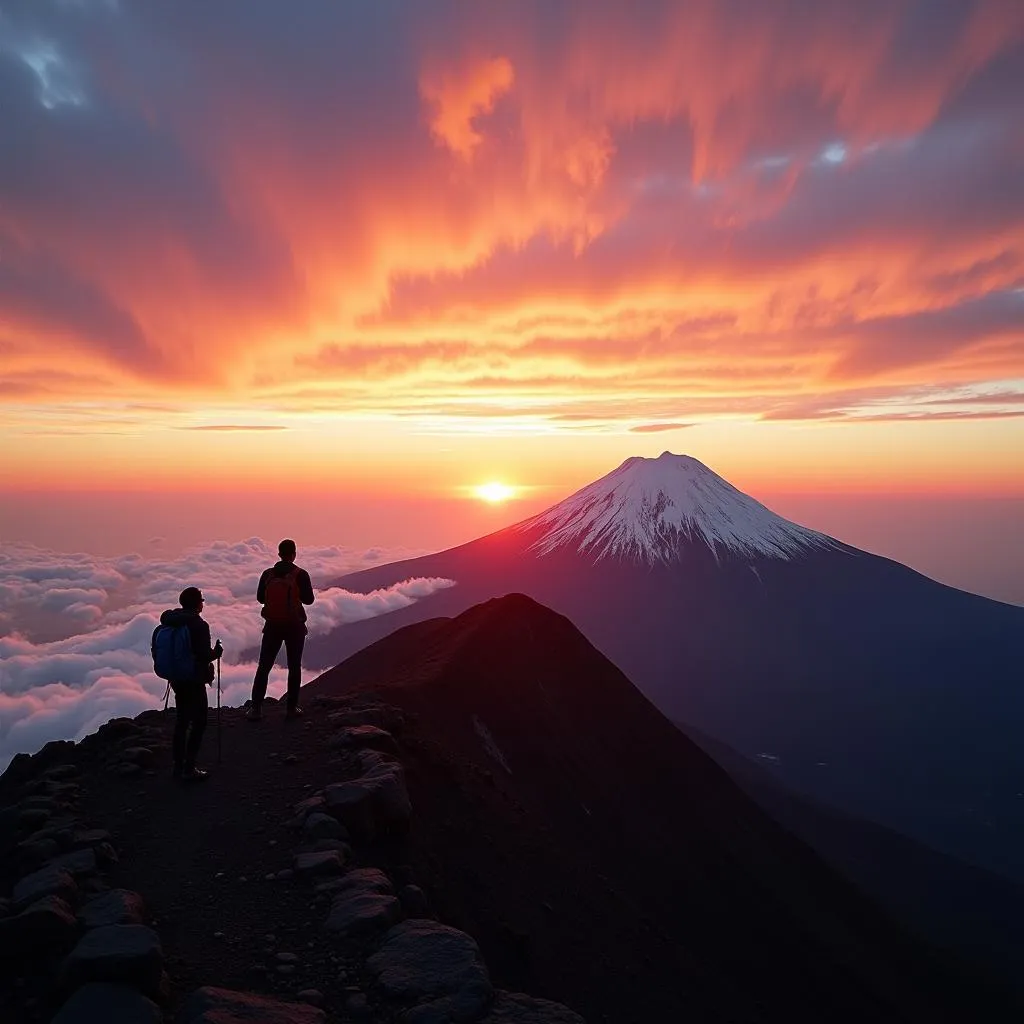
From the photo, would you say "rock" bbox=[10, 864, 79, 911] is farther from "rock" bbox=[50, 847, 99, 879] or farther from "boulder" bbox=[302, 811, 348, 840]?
"boulder" bbox=[302, 811, 348, 840]

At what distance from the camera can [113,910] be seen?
766cm

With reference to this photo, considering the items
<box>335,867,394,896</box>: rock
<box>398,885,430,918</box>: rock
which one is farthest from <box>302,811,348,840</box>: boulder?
<box>398,885,430,918</box>: rock

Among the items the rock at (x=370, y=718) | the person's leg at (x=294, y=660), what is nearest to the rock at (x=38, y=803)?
the person's leg at (x=294, y=660)

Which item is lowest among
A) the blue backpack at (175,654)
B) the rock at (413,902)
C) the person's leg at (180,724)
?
the rock at (413,902)

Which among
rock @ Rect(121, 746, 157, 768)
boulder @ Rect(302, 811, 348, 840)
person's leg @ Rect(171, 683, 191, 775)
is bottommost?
boulder @ Rect(302, 811, 348, 840)

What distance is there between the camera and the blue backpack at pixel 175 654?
35.7 feet

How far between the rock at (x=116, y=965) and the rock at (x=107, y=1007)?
0.33 feet

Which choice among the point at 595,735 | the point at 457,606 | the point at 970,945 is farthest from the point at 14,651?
the point at 970,945

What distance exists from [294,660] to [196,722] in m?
2.39

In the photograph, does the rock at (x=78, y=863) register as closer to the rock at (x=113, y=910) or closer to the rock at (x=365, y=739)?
the rock at (x=113, y=910)

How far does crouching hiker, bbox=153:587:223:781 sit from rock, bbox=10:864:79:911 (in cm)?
288

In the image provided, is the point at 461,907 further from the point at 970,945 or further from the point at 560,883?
the point at 970,945

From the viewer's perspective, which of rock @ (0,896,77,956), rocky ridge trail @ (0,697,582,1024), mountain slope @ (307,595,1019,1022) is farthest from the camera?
mountain slope @ (307,595,1019,1022)

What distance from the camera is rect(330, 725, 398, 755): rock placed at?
13539 mm
